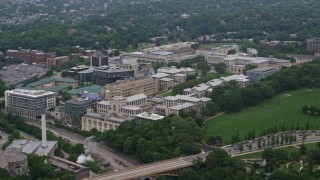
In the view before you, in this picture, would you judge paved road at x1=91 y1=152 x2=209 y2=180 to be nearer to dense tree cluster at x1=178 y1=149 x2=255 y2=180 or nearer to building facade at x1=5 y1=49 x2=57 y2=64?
dense tree cluster at x1=178 y1=149 x2=255 y2=180

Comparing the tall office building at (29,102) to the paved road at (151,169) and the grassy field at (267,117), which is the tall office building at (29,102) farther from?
the paved road at (151,169)

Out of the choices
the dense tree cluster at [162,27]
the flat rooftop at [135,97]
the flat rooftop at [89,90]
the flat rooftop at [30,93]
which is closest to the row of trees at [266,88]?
the flat rooftop at [135,97]

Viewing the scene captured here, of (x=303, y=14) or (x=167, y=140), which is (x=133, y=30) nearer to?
(x=303, y=14)

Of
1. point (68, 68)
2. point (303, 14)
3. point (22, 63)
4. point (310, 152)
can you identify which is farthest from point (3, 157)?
point (303, 14)

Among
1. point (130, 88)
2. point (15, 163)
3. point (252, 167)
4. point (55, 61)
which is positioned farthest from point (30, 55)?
point (252, 167)

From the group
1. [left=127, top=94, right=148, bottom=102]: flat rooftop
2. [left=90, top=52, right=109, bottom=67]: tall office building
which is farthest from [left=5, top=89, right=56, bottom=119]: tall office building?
[left=90, top=52, right=109, bottom=67]: tall office building
